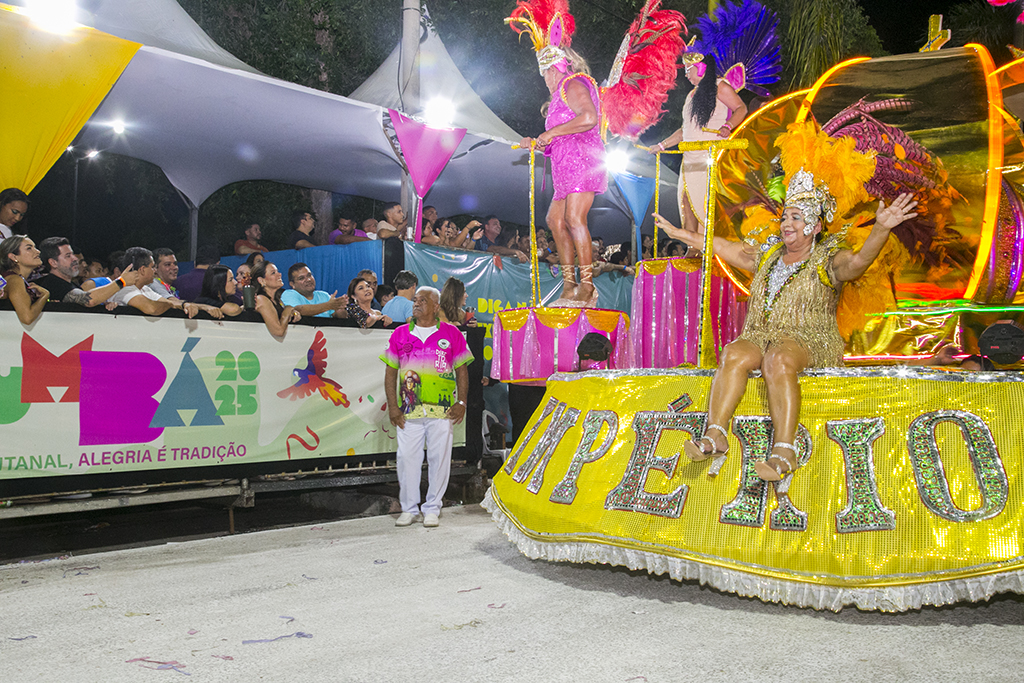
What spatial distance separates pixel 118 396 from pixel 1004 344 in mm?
5178

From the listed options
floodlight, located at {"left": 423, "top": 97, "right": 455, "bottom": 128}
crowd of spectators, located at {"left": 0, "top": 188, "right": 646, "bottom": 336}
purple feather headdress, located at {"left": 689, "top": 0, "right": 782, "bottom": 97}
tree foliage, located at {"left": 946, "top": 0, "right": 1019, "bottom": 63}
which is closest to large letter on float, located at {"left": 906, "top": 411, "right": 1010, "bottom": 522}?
purple feather headdress, located at {"left": 689, "top": 0, "right": 782, "bottom": 97}

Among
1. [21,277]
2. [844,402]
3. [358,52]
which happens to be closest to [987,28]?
[358,52]

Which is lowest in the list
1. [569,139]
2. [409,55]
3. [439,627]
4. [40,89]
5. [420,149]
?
[439,627]

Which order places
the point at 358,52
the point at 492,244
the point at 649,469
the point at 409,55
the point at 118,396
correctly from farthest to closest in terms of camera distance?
the point at 358,52 → the point at 492,244 → the point at 409,55 → the point at 118,396 → the point at 649,469

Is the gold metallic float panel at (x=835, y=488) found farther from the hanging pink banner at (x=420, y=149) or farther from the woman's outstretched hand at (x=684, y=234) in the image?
the hanging pink banner at (x=420, y=149)

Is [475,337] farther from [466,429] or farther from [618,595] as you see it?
[618,595]

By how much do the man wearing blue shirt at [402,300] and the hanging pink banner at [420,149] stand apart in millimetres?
2614

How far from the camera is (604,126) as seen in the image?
606 centimetres

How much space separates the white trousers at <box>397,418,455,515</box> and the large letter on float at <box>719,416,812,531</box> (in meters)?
2.73

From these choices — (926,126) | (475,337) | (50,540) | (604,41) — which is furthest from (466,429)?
(604,41)

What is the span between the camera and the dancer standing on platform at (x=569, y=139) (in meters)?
5.63

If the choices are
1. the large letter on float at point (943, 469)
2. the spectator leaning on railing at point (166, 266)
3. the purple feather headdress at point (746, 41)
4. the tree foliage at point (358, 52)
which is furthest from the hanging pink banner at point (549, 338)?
the tree foliage at point (358, 52)

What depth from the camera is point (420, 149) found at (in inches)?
388

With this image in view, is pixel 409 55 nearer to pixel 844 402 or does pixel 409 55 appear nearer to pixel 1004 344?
pixel 844 402
